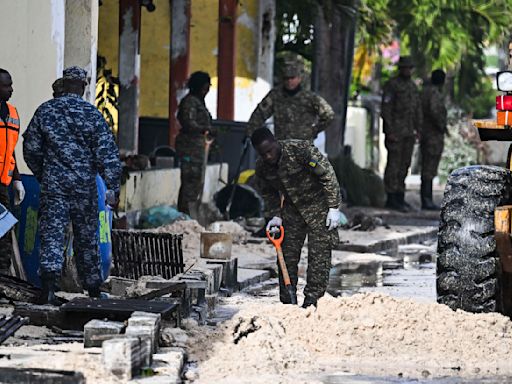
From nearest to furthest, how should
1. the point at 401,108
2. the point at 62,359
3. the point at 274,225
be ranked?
the point at 62,359, the point at 274,225, the point at 401,108

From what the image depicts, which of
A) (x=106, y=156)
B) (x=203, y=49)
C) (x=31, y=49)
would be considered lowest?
(x=106, y=156)

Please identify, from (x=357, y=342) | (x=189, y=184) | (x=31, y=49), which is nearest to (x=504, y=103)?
(x=357, y=342)

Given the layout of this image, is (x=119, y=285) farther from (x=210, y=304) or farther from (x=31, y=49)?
(x=31, y=49)

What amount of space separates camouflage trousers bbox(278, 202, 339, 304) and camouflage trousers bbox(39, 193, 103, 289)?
4.69ft

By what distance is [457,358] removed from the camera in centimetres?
959

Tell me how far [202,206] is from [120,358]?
42.6 ft

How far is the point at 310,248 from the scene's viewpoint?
465 inches

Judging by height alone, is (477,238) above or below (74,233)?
above

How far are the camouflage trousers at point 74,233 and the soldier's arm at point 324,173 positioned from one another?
1622mm

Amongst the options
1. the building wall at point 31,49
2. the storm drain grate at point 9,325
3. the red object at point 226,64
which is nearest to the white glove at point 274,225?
the storm drain grate at point 9,325

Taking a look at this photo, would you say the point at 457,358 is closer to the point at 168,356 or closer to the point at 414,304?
the point at 414,304

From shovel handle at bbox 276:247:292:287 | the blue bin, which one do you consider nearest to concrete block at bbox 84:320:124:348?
shovel handle at bbox 276:247:292:287

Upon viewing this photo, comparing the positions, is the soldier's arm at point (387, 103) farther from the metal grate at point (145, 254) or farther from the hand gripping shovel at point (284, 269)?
the hand gripping shovel at point (284, 269)

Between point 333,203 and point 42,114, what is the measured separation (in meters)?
2.24
